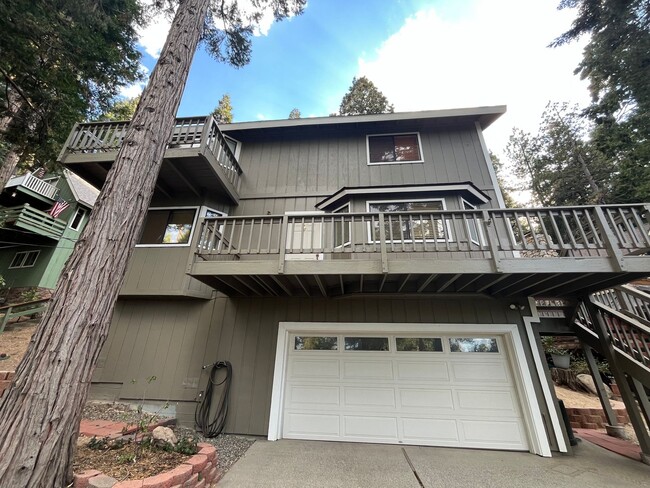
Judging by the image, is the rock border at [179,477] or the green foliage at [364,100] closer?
the rock border at [179,477]

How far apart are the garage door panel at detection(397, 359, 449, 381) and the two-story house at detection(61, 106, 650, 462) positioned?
0.06ft

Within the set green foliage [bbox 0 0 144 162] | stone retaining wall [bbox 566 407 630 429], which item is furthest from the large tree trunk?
stone retaining wall [bbox 566 407 630 429]

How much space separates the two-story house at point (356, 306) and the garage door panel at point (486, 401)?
0.02m

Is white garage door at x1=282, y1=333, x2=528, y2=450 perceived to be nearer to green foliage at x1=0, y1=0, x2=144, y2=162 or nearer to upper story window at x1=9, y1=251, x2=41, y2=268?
green foliage at x1=0, y1=0, x2=144, y2=162

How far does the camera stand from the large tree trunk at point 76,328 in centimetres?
181

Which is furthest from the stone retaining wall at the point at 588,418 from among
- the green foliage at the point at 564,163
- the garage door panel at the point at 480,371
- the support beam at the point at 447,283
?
the green foliage at the point at 564,163

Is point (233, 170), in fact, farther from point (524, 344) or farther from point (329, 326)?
point (524, 344)

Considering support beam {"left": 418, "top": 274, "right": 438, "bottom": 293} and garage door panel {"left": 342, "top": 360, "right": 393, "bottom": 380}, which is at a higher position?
support beam {"left": 418, "top": 274, "right": 438, "bottom": 293}

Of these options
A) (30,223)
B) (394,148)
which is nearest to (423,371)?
(394,148)

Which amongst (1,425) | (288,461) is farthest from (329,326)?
(1,425)

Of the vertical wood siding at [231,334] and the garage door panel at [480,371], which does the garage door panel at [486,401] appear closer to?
the garage door panel at [480,371]

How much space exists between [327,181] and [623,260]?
18.7 feet

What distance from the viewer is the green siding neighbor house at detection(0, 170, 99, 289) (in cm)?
1030

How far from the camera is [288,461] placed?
3.62 meters
